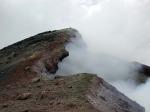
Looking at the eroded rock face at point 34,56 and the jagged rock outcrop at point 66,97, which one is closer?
the jagged rock outcrop at point 66,97

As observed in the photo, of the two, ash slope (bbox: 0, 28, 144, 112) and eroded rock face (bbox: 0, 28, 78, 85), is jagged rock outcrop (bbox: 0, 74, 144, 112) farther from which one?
eroded rock face (bbox: 0, 28, 78, 85)

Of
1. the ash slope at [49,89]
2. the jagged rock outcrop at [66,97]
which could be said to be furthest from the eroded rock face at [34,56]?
the jagged rock outcrop at [66,97]

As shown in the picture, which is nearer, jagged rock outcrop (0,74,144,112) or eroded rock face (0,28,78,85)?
jagged rock outcrop (0,74,144,112)

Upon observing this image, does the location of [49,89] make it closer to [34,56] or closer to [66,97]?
[66,97]

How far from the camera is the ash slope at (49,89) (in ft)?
47.4

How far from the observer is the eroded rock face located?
18.8 m

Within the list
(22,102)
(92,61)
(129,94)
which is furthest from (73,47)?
(22,102)

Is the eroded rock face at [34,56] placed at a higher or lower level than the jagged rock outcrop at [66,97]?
higher

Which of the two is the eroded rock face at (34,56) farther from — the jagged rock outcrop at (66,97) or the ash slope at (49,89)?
the jagged rock outcrop at (66,97)

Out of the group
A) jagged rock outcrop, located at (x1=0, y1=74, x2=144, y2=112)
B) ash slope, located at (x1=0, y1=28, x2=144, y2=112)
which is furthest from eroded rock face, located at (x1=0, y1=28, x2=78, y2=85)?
jagged rock outcrop, located at (x1=0, y1=74, x2=144, y2=112)

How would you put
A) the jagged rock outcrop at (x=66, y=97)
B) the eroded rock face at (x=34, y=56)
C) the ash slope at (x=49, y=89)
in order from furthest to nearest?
the eroded rock face at (x=34, y=56) < the ash slope at (x=49, y=89) < the jagged rock outcrop at (x=66, y=97)

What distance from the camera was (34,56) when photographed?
20.4 metres

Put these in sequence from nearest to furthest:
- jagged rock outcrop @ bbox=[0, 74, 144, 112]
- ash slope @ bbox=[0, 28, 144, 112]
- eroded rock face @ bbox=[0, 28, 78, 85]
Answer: jagged rock outcrop @ bbox=[0, 74, 144, 112]
ash slope @ bbox=[0, 28, 144, 112]
eroded rock face @ bbox=[0, 28, 78, 85]

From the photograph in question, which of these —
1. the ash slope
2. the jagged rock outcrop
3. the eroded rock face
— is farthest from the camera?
the eroded rock face
